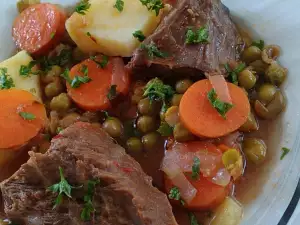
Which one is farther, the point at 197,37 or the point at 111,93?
the point at 111,93

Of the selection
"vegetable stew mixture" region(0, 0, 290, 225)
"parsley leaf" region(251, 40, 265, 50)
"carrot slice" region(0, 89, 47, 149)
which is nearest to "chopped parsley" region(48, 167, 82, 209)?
"vegetable stew mixture" region(0, 0, 290, 225)

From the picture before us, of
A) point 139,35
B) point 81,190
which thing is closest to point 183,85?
point 139,35

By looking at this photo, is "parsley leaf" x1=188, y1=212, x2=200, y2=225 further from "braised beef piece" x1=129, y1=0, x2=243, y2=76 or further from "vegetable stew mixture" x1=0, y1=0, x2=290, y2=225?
"braised beef piece" x1=129, y1=0, x2=243, y2=76

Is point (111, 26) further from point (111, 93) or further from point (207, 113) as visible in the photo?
point (207, 113)

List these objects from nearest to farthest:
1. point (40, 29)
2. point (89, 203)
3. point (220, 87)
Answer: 1. point (89, 203)
2. point (220, 87)
3. point (40, 29)

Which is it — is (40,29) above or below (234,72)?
below

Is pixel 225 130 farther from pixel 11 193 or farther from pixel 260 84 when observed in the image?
pixel 11 193
